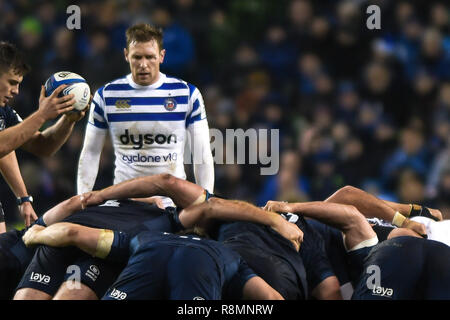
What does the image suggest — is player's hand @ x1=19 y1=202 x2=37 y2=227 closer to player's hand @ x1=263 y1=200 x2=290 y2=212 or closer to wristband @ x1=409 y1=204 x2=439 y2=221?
player's hand @ x1=263 y1=200 x2=290 y2=212

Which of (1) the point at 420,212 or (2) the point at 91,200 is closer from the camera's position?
(2) the point at 91,200

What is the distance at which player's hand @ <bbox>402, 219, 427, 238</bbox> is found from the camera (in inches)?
207

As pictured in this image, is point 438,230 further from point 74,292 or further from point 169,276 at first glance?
point 74,292

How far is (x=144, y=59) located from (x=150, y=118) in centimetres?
43

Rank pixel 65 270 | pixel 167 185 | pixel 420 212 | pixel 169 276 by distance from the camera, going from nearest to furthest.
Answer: pixel 169 276 < pixel 65 270 < pixel 167 185 < pixel 420 212

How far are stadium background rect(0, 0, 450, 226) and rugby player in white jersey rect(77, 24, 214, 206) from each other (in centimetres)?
241


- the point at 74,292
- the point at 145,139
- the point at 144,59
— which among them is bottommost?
the point at 74,292

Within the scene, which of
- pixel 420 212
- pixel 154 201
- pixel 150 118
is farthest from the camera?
pixel 420 212

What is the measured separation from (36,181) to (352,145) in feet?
11.3

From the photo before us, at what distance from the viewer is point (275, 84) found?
9406mm

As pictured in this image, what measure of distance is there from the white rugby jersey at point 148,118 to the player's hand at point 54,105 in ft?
2.15

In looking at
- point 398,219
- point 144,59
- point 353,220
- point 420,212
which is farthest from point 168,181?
point 420,212

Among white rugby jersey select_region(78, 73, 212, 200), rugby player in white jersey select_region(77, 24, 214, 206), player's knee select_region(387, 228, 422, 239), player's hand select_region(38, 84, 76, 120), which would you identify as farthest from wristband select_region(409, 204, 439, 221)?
player's hand select_region(38, 84, 76, 120)

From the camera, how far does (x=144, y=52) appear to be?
5.54 meters
